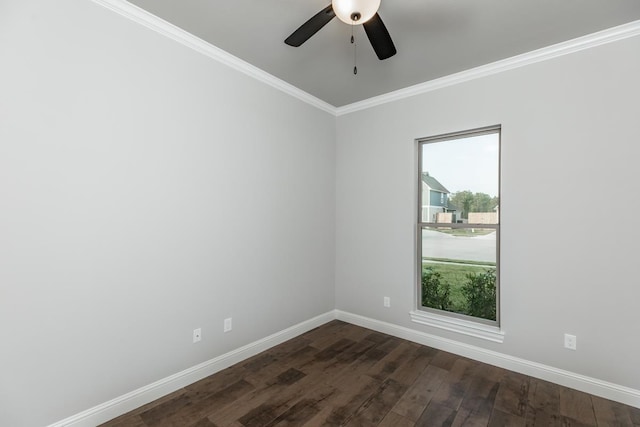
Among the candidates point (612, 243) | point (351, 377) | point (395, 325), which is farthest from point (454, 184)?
point (351, 377)

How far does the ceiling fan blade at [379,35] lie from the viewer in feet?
5.50

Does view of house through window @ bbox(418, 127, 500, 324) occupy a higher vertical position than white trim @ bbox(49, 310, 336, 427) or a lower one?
higher

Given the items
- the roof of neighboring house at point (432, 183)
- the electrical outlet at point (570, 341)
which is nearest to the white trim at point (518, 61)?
the roof of neighboring house at point (432, 183)

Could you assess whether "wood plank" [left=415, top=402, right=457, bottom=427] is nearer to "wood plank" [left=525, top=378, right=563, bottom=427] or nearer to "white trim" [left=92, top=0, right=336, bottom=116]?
"wood plank" [left=525, top=378, right=563, bottom=427]

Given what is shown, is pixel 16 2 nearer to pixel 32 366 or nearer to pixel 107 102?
pixel 107 102

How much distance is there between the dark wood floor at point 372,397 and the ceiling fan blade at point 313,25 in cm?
248

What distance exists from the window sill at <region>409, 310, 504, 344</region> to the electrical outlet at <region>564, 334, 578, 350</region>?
1.46 ft

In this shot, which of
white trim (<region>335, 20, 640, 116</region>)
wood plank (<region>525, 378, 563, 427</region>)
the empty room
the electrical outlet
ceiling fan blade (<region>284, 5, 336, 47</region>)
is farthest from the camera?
the electrical outlet

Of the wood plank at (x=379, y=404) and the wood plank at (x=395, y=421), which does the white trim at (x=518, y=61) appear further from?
the wood plank at (x=395, y=421)

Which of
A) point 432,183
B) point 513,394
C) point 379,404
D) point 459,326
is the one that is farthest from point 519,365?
point 432,183

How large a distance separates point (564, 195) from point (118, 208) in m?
3.41

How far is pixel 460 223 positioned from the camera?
9.99 ft

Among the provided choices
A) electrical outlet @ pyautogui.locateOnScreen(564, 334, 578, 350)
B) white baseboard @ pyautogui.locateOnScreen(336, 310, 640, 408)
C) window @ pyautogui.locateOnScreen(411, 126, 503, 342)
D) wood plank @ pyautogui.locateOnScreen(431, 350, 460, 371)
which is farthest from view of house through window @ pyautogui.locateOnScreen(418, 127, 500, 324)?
electrical outlet @ pyautogui.locateOnScreen(564, 334, 578, 350)

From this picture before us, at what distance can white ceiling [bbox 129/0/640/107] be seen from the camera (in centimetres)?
200
